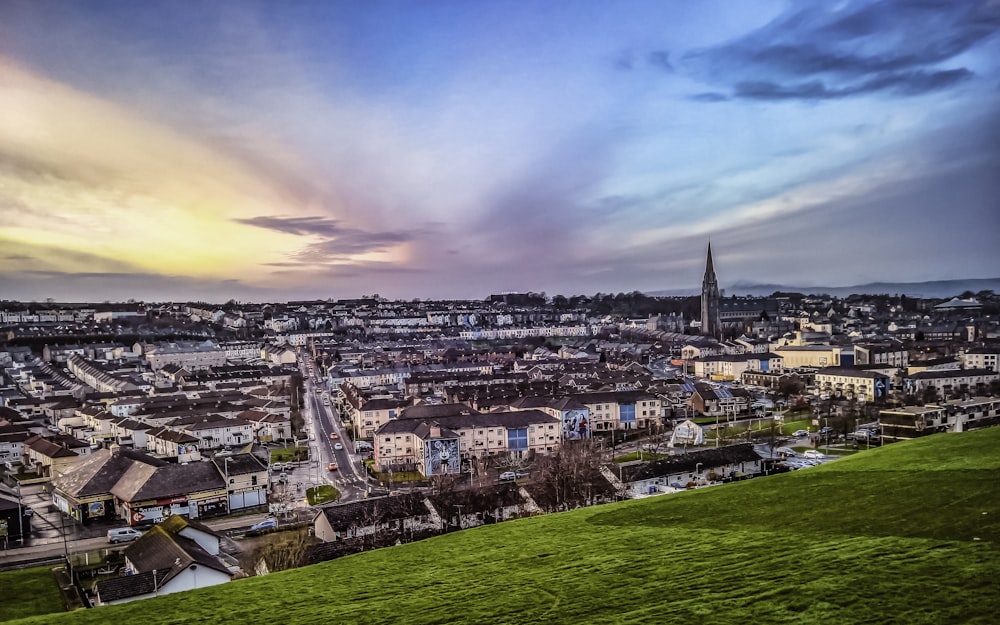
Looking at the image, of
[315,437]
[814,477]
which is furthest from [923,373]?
[315,437]

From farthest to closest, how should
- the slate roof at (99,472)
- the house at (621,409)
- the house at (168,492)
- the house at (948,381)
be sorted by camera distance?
1. the house at (948,381)
2. the house at (621,409)
3. the slate roof at (99,472)
4. the house at (168,492)

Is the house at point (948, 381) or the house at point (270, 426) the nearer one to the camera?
the house at point (270, 426)

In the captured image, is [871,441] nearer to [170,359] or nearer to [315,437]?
[315,437]

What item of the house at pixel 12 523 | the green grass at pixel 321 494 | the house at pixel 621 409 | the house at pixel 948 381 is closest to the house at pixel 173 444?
the green grass at pixel 321 494

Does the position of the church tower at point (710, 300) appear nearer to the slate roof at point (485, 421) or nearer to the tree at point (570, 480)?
the slate roof at point (485, 421)

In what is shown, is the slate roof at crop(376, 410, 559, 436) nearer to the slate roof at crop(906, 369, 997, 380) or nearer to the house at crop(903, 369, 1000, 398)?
the house at crop(903, 369, 1000, 398)
